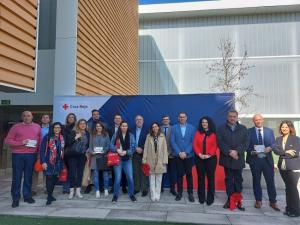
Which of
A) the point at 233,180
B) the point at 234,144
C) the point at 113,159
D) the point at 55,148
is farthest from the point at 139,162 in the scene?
the point at 234,144

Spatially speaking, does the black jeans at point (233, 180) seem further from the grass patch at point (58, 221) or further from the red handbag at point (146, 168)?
the grass patch at point (58, 221)

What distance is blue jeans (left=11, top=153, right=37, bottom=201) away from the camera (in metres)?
6.21

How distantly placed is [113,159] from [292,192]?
11.3 feet

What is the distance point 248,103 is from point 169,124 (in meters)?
14.0

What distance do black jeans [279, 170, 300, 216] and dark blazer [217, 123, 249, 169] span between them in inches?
31.6

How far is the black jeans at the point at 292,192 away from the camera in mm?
5645

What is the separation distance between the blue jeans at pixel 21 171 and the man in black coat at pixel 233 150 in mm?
3761

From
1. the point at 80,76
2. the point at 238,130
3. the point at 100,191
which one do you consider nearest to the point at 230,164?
the point at 238,130

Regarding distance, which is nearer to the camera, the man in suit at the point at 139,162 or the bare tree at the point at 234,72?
the man in suit at the point at 139,162

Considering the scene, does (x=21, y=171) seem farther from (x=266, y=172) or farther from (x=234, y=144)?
(x=266, y=172)

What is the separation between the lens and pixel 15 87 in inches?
235

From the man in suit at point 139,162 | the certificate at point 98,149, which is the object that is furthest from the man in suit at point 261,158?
the certificate at point 98,149

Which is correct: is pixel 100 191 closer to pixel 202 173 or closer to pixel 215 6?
pixel 202 173

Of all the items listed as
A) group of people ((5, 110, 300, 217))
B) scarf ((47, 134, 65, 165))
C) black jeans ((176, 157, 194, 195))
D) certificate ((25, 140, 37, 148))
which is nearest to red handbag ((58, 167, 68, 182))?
group of people ((5, 110, 300, 217))
